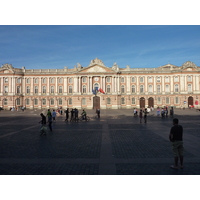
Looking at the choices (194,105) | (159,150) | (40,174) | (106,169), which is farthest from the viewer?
(194,105)

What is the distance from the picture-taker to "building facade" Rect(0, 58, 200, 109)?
62656mm

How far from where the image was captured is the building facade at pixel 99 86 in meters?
62.7

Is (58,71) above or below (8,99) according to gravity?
above

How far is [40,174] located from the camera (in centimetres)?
638

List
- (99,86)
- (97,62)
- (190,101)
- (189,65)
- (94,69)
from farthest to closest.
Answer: (99,86) < (97,62) < (94,69) < (190,101) < (189,65)

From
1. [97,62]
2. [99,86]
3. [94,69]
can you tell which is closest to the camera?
[94,69]

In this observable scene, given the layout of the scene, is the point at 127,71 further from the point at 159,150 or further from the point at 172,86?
the point at 159,150

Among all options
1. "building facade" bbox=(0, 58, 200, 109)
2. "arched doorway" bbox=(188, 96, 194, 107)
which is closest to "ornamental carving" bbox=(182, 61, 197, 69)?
"building facade" bbox=(0, 58, 200, 109)

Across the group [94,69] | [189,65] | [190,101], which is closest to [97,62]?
[94,69]

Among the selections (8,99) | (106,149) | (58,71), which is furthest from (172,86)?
(106,149)

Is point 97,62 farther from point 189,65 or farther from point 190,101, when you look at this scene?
point 190,101

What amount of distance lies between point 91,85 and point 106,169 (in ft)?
187

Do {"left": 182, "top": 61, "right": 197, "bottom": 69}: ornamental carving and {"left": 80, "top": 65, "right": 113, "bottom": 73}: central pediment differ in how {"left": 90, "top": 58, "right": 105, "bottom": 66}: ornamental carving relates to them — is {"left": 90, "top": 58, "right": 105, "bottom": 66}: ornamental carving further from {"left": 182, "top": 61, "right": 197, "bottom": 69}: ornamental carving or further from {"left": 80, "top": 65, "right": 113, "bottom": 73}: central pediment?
{"left": 182, "top": 61, "right": 197, "bottom": 69}: ornamental carving

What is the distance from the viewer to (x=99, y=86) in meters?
63.6
